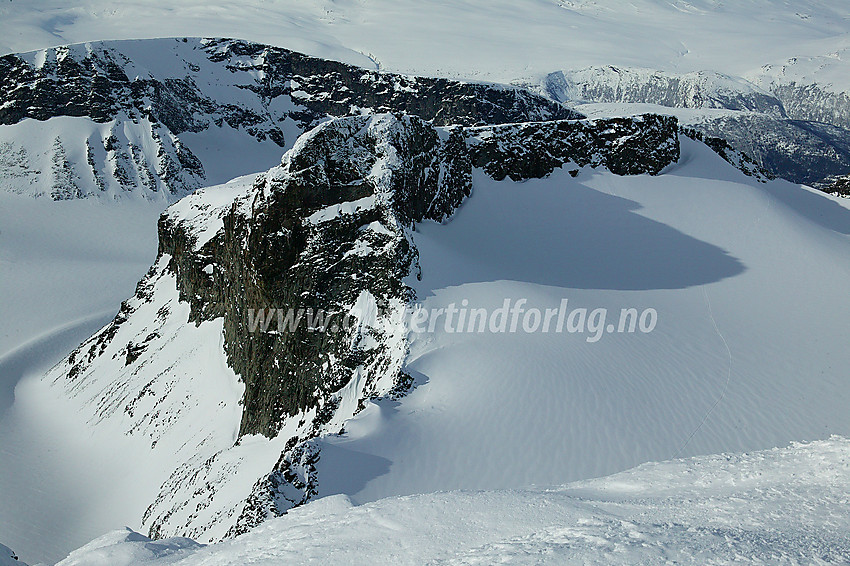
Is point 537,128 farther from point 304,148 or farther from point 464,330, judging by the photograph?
point 464,330

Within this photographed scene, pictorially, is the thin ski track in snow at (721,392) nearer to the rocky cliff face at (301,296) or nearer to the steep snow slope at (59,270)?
the rocky cliff face at (301,296)

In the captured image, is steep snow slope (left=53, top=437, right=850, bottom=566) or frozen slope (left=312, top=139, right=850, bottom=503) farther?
frozen slope (left=312, top=139, right=850, bottom=503)

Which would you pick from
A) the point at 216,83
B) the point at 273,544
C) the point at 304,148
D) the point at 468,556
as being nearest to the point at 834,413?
the point at 468,556

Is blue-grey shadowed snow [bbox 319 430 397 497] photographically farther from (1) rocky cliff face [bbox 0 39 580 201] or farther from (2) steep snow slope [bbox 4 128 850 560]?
(1) rocky cliff face [bbox 0 39 580 201]

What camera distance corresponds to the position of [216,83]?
8994cm

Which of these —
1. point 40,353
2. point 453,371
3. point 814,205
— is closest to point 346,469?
point 453,371

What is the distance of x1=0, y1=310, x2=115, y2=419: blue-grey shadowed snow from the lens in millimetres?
33750

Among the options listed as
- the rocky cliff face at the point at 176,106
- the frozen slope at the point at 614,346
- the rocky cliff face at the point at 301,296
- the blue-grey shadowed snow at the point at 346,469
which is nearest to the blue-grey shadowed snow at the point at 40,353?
the rocky cliff face at the point at 301,296

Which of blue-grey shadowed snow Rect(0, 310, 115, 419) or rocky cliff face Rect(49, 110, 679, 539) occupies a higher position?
rocky cliff face Rect(49, 110, 679, 539)

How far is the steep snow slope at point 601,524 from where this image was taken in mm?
5285

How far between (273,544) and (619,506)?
439 cm
